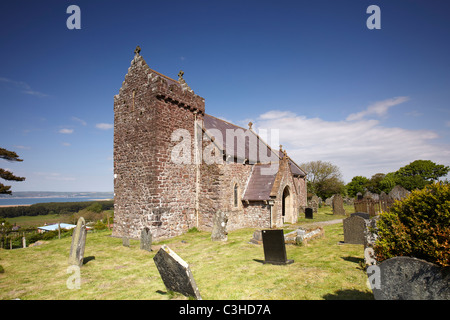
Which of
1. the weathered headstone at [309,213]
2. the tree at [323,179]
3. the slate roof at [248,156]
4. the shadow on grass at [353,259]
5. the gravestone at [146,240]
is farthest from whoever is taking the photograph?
the tree at [323,179]

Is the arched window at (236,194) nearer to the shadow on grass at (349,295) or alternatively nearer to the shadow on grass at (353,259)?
the shadow on grass at (353,259)

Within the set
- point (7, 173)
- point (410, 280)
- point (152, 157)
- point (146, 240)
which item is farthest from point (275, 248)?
point (7, 173)

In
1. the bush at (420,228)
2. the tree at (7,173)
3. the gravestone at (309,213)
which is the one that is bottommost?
the gravestone at (309,213)

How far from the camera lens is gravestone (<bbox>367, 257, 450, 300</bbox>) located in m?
4.15

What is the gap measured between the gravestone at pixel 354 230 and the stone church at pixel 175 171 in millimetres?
6411

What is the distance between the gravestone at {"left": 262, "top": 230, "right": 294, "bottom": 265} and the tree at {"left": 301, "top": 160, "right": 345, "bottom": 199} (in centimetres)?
4742

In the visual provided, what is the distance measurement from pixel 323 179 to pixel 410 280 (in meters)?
54.0

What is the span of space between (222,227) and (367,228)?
310 inches

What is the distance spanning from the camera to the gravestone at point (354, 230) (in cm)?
1122

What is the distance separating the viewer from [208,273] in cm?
848

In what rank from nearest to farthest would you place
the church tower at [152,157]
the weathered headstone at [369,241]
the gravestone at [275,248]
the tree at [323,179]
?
the weathered headstone at [369,241] < the gravestone at [275,248] < the church tower at [152,157] < the tree at [323,179]

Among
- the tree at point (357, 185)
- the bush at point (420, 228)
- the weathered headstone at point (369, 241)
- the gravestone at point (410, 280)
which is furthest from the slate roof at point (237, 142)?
the tree at point (357, 185)
